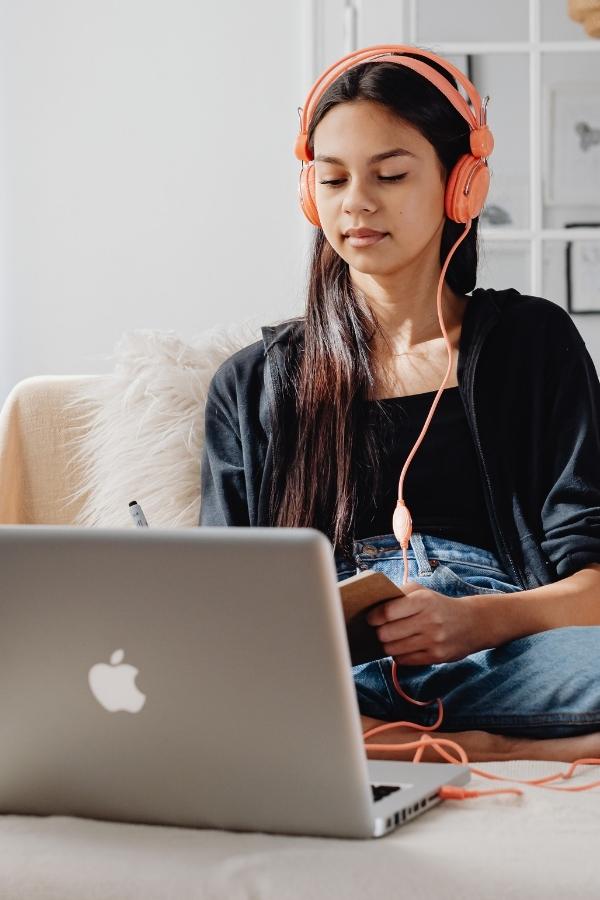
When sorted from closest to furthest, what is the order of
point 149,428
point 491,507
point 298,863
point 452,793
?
1. point 298,863
2. point 452,793
3. point 491,507
4. point 149,428

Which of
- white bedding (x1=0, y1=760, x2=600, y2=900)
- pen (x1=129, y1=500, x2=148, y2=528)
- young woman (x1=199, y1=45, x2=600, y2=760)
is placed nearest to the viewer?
white bedding (x1=0, y1=760, x2=600, y2=900)

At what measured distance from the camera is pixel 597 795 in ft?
3.33

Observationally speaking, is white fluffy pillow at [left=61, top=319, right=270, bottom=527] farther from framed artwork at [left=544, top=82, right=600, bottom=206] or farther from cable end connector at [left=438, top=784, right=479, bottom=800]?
framed artwork at [left=544, top=82, right=600, bottom=206]

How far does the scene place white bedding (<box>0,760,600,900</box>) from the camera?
2.60 feet

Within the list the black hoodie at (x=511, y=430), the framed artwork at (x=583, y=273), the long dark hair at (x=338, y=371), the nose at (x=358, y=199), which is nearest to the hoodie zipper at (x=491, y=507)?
the black hoodie at (x=511, y=430)

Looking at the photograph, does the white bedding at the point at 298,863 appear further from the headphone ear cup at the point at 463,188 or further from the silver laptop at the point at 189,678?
the headphone ear cup at the point at 463,188

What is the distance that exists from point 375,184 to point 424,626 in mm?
613

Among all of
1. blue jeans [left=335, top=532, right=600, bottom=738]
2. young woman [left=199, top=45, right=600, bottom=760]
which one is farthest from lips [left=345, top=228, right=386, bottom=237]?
blue jeans [left=335, top=532, right=600, bottom=738]

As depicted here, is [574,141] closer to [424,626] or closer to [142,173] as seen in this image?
[142,173]

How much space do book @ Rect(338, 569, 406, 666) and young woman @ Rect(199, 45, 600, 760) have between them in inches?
5.3

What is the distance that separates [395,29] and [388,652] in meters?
1.82

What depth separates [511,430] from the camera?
157 centimetres

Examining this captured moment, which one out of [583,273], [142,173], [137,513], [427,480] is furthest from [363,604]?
[142,173]

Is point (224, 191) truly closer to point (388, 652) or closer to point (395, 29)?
point (395, 29)
